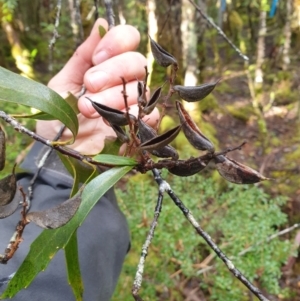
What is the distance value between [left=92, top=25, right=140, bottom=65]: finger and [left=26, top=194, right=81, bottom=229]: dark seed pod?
2.05 ft

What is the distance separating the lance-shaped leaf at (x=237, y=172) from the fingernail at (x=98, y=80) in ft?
1.76

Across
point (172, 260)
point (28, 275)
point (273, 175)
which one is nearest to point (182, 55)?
point (273, 175)

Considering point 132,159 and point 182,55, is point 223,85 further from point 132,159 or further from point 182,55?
point 132,159

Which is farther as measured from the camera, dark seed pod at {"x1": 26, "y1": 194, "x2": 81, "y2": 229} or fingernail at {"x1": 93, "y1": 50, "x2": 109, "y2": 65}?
fingernail at {"x1": 93, "y1": 50, "x2": 109, "y2": 65}

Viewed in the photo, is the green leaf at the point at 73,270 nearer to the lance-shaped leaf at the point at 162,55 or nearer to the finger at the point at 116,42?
the lance-shaped leaf at the point at 162,55

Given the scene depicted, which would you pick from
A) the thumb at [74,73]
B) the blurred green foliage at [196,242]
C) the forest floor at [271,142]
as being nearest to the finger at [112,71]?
the thumb at [74,73]

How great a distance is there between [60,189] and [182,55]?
317 centimetres

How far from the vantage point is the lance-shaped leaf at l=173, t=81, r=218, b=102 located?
54 centimetres

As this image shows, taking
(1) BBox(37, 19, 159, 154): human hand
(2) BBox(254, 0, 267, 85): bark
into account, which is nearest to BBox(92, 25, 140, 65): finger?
(1) BBox(37, 19, 159, 154): human hand

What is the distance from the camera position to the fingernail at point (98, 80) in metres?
0.97

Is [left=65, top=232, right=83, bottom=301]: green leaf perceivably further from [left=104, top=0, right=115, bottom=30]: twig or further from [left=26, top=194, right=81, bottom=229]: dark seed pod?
[left=104, top=0, right=115, bottom=30]: twig

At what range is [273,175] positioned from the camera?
3273 mm

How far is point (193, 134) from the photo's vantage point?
51cm

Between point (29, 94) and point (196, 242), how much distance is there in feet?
5.09
